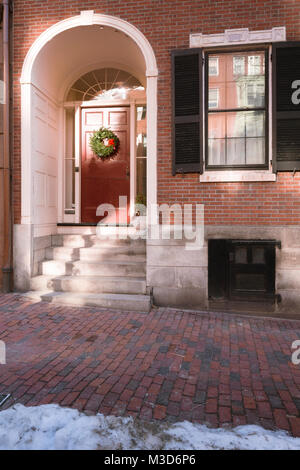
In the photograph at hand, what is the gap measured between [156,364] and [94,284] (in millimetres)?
2512

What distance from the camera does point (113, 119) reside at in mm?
7297

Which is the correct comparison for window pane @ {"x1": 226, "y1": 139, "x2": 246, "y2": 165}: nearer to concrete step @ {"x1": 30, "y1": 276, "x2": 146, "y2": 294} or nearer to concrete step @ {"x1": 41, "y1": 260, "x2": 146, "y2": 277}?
concrete step @ {"x1": 41, "y1": 260, "x2": 146, "y2": 277}

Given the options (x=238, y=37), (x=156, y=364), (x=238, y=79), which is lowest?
(x=156, y=364)

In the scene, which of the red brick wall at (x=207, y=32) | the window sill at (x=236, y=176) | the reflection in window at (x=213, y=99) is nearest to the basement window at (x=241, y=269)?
the red brick wall at (x=207, y=32)

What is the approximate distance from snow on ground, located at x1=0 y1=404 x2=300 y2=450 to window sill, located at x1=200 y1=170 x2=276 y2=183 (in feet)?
12.8

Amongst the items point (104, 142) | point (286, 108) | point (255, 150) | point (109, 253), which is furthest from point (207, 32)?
point (109, 253)

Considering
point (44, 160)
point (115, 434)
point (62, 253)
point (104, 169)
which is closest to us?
point (115, 434)

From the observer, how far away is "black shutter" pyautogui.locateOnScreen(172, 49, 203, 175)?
5.32m

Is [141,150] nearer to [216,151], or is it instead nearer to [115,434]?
[216,151]

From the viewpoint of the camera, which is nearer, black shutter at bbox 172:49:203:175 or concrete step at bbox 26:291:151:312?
concrete step at bbox 26:291:151:312

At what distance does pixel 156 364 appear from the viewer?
3303 millimetres

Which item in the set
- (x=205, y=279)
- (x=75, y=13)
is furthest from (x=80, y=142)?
(x=205, y=279)

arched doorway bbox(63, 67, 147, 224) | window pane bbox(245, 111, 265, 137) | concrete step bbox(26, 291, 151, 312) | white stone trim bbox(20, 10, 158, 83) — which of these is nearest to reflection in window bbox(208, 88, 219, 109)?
window pane bbox(245, 111, 265, 137)
